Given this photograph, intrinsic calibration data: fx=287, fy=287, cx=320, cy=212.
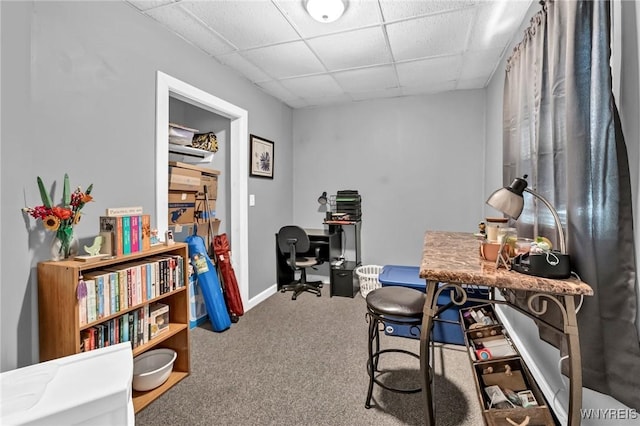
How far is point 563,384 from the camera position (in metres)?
1.49

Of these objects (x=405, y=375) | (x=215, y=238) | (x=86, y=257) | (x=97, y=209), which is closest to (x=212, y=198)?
(x=215, y=238)

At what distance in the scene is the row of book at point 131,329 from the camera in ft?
4.92

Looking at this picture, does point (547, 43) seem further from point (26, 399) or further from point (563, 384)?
point (26, 399)

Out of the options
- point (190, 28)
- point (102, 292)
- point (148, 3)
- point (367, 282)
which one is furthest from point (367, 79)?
point (102, 292)

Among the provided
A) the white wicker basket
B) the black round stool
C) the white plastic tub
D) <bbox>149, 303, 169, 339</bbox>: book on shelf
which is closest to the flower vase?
<bbox>149, 303, 169, 339</bbox>: book on shelf

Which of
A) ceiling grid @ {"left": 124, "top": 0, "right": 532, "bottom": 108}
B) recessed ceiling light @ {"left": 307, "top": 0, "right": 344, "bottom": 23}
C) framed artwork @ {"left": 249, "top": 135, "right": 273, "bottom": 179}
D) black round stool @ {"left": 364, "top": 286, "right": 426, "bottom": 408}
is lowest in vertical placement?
black round stool @ {"left": 364, "top": 286, "right": 426, "bottom": 408}

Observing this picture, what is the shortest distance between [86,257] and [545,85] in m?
2.55

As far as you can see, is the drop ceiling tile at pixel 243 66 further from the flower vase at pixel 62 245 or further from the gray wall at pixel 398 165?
the flower vase at pixel 62 245

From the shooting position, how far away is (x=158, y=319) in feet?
6.16

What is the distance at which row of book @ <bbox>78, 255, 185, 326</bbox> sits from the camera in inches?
57.0

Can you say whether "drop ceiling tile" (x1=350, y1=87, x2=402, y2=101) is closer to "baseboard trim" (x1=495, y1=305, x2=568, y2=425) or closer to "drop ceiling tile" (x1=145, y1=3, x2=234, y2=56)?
"drop ceiling tile" (x1=145, y1=3, x2=234, y2=56)

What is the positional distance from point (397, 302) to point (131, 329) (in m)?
1.55

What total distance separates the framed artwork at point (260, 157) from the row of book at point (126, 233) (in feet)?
5.07

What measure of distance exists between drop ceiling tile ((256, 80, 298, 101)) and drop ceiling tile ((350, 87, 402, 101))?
788 millimetres
